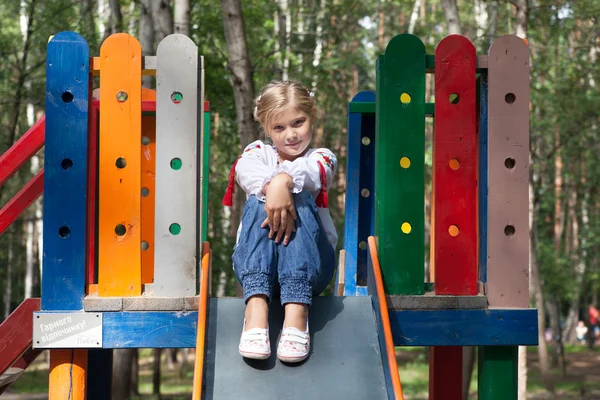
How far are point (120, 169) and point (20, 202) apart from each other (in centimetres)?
112

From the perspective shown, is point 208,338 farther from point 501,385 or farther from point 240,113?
point 240,113

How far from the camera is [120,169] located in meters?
3.70

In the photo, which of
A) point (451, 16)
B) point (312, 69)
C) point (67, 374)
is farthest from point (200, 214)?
point (312, 69)

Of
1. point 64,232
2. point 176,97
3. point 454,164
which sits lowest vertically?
point 64,232

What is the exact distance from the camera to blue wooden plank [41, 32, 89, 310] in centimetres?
361

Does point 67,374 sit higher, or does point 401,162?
point 401,162

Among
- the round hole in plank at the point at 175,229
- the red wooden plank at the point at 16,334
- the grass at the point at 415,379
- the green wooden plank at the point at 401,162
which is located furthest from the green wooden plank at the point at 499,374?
the grass at the point at 415,379

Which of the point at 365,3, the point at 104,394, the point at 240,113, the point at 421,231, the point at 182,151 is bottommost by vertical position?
the point at 104,394

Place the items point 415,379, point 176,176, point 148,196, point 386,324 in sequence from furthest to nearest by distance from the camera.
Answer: point 415,379, point 148,196, point 176,176, point 386,324

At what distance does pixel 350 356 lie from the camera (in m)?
3.46

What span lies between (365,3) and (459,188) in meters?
18.2

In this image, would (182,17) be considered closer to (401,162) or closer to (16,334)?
(16,334)

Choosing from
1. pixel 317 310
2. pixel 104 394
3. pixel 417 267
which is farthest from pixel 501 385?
pixel 104 394

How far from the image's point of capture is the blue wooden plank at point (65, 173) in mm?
3609
